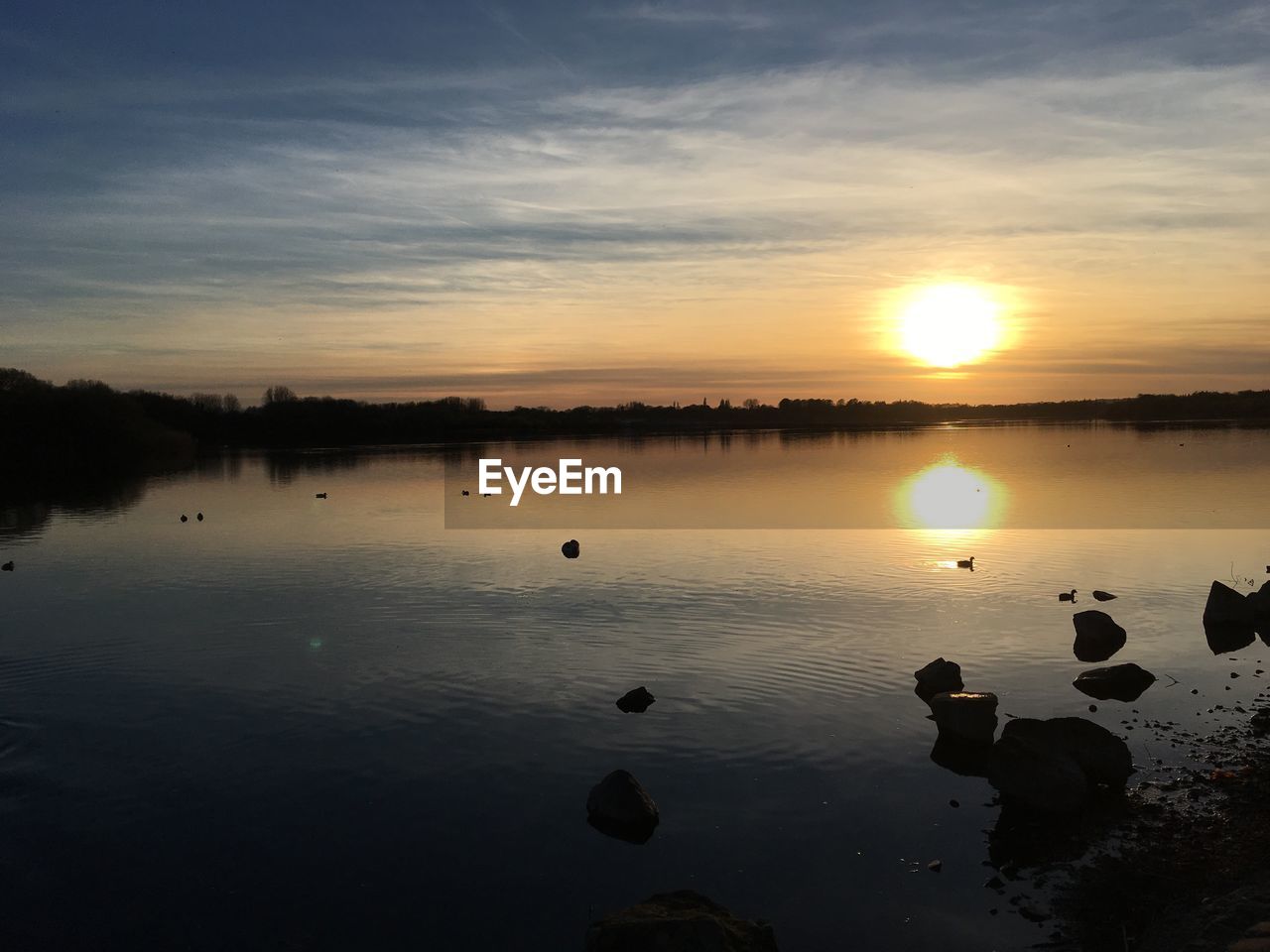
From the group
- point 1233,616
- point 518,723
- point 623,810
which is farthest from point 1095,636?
point 623,810

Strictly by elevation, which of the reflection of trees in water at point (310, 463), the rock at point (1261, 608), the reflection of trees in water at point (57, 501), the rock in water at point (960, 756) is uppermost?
the rock at point (1261, 608)

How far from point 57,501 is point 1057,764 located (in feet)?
238

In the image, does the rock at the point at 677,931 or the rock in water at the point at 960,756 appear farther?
the rock in water at the point at 960,756

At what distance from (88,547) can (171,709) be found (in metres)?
29.5

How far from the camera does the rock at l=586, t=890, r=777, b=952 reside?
33.6 feet

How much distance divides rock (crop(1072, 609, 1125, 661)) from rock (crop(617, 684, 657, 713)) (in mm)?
11133

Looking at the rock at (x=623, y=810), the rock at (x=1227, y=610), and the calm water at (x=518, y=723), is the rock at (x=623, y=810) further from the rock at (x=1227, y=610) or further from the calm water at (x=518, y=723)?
the rock at (x=1227, y=610)

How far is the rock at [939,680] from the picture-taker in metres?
20.5

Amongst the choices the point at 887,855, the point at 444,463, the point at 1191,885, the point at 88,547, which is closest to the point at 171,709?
the point at 887,855

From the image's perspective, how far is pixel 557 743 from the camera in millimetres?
18344

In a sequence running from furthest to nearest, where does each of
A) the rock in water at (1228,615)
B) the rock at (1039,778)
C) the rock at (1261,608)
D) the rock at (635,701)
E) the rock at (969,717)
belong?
the rock at (1261,608), the rock in water at (1228,615), the rock at (635,701), the rock at (969,717), the rock at (1039,778)

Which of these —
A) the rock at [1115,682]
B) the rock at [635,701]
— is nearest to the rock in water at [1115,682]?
the rock at [1115,682]

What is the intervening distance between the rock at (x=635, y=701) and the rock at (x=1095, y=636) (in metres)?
11.1

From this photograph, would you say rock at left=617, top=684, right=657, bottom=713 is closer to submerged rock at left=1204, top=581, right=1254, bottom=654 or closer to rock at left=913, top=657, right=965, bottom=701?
rock at left=913, top=657, right=965, bottom=701
